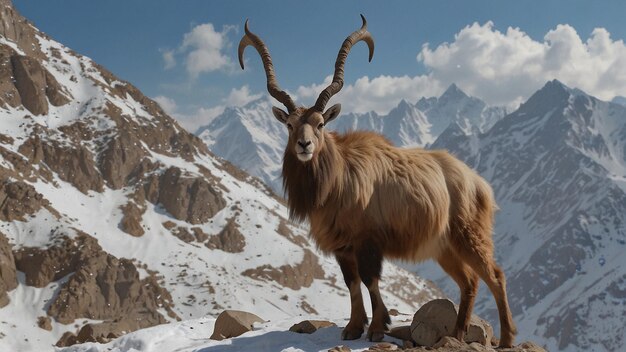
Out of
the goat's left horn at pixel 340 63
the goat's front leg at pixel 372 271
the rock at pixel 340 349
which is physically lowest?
the rock at pixel 340 349

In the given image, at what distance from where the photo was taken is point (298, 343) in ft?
40.0

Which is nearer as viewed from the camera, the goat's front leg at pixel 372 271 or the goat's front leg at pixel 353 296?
the goat's front leg at pixel 372 271

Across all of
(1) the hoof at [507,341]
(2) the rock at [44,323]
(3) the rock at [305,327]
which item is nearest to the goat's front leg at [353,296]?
(3) the rock at [305,327]

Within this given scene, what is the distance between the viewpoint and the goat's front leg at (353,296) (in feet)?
40.2

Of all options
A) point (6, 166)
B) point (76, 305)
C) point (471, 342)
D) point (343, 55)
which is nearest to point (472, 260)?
point (471, 342)

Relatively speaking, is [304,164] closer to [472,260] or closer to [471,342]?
[472,260]

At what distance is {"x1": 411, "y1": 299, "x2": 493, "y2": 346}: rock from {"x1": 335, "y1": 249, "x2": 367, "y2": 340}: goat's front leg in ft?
3.64

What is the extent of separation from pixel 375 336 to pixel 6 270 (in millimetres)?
155441

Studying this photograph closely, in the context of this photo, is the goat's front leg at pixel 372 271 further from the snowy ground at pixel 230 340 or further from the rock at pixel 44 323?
the rock at pixel 44 323

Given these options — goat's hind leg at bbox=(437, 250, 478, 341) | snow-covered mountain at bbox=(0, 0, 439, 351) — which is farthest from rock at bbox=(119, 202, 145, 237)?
goat's hind leg at bbox=(437, 250, 478, 341)

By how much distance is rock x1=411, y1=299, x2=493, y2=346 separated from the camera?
1230 centimetres

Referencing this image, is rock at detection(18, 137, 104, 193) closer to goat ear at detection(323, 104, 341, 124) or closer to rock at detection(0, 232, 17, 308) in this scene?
rock at detection(0, 232, 17, 308)

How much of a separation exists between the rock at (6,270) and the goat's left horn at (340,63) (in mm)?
149307

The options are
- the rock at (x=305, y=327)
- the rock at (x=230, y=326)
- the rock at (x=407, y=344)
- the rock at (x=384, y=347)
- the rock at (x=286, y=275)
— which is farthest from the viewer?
the rock at (x=286, y=275)
